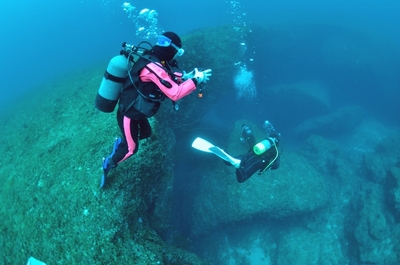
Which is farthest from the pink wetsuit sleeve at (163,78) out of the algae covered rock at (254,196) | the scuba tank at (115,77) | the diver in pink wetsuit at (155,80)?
the algae covered rock at (254,196)

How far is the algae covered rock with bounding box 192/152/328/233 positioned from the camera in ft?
38.5

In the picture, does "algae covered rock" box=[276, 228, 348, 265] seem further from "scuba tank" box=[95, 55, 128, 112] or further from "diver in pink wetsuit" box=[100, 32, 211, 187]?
"scuba tank" box=[95, 55, 128, 112]

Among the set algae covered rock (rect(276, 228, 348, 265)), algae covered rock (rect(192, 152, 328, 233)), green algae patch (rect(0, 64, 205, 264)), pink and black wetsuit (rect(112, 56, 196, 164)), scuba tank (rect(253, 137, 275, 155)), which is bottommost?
algae covered rock (rect(276, 228, 348, 265))

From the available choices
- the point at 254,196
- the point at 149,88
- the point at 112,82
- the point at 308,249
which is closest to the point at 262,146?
the point at 254,196

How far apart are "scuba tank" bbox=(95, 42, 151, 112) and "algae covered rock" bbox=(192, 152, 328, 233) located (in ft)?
29.0

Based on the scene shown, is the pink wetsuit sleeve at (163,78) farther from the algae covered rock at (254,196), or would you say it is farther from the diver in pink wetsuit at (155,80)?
the algae covered rock at (254,196)

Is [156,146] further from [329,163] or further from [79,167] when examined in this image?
[329,163]

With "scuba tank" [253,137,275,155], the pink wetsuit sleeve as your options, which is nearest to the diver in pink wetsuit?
the pink wetsuit sleeve

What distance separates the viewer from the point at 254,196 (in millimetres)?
11781

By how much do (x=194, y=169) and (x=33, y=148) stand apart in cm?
823

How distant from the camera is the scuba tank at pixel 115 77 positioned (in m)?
4.17

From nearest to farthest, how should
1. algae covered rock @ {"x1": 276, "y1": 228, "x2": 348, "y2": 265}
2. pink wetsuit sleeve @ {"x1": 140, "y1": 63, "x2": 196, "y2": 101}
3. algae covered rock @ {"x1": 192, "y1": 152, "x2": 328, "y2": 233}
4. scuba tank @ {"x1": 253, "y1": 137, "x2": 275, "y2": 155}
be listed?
pink wetsuit sleeve @ {"x1": 140, "y1": 63, "x2": 196, "y2": 101} < scuba tank @ {"x1": 253, "y1": 137, "x2": 275, "y2": 155} < algae covered rock @ {"x1": 192, "y1": 152, "x2": 328, "y2": 233} < algae covered rock @ {"x1": 276, "y1": 228, "x2": 348, "y2": 265}

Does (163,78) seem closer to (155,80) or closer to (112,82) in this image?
(155,80)

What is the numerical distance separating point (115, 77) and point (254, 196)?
9.48m
